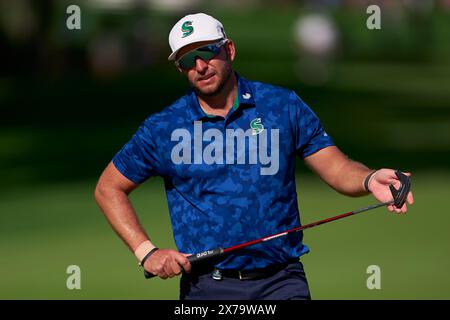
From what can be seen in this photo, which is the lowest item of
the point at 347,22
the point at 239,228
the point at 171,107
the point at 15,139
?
the point at 239,228

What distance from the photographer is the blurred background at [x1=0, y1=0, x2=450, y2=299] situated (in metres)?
17.2

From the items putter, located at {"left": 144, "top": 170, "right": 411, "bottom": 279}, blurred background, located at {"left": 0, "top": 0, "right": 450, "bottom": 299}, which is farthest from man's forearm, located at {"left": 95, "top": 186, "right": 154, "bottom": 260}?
blurred background, located at {"left": 0, "top": 0, "right": 450, "bottom": 299}

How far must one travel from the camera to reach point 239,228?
8703 millimetres

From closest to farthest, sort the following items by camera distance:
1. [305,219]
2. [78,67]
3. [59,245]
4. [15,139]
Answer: [59,245], [305,219], [15,139], [78,67]

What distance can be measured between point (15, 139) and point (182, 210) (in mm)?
28213

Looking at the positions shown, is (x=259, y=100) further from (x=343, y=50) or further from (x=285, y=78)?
(x=343, y=50)

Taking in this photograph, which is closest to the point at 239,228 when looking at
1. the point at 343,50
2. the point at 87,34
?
the point at 87,34

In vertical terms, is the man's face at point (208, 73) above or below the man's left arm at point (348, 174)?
above

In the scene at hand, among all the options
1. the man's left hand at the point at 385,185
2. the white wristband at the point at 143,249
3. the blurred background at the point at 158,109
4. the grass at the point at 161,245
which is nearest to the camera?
the man's left hand at the point at 385,185

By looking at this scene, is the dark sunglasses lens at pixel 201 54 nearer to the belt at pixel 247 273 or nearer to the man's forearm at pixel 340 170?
the man's forearm at pixel 340 170

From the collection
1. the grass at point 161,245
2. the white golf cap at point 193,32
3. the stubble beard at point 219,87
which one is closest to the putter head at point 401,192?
the stubble beard at point 219,87

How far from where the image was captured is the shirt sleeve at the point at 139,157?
8.89m

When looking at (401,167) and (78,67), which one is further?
(78,67)

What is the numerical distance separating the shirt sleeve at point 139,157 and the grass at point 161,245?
6.19 metres
